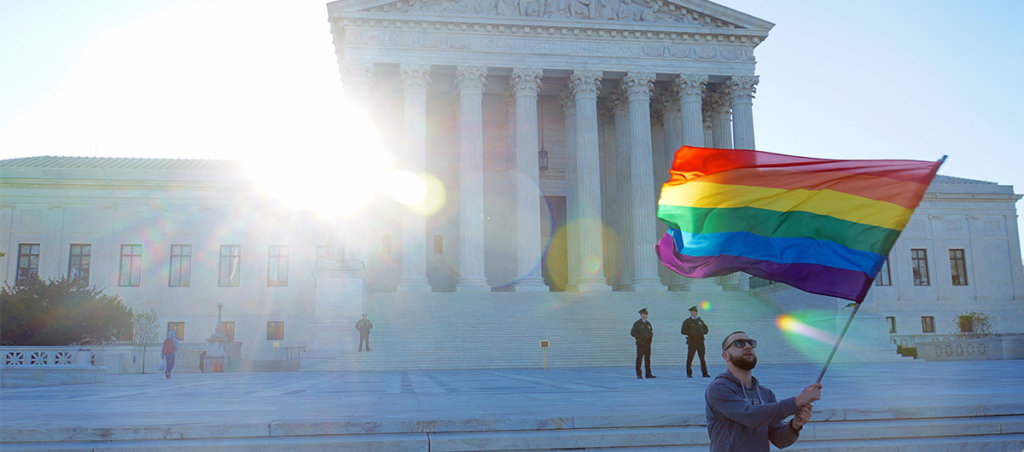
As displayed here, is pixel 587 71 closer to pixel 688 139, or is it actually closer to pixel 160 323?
pixel 688 139

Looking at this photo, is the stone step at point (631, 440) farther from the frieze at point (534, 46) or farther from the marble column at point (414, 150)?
the frieze at point (534, 46)

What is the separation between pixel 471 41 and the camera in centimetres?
4047

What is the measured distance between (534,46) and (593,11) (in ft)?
12.5

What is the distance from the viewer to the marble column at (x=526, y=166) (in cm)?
4028

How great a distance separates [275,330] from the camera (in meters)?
43.8

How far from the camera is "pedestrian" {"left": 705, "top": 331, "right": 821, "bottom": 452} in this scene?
17.2ft

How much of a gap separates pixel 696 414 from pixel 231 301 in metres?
38.2

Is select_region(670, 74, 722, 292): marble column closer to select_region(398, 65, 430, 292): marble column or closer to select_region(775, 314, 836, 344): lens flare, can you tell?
select_region(775, 314, 836, 344): lens flare

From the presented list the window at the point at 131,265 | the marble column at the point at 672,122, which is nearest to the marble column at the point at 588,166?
the marble column at the point at 672,122

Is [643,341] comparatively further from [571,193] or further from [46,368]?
[571,193]

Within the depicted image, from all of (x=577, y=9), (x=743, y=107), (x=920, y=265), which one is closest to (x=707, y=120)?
(x=743, y=107)

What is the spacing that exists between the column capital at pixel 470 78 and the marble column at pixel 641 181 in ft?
25.4

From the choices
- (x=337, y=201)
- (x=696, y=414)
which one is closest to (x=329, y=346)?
(x=337, y=201)

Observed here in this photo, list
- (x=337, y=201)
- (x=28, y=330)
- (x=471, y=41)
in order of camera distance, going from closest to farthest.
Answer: (x=28, y=330), (x=337, y=201), (x=471, y=41)
